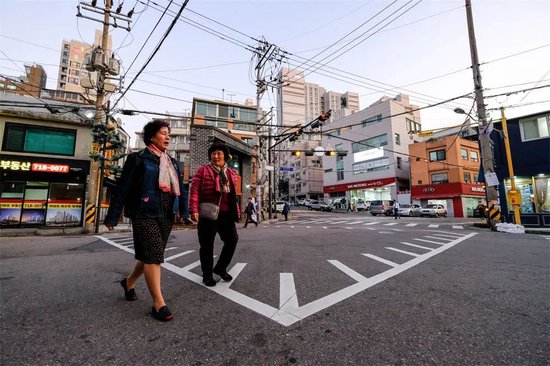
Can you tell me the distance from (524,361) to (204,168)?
128 inches

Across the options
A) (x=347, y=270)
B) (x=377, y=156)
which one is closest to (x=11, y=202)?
(x=347, y=270)

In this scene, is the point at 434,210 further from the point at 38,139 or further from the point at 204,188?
the point at 38,139

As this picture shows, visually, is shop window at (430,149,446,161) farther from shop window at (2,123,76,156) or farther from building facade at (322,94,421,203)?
shop window at (2,123,76,156)

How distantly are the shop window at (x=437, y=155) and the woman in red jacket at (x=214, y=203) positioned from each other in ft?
118

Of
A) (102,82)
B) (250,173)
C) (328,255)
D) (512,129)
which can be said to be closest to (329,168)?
(250,173)

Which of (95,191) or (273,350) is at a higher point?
(95,191)

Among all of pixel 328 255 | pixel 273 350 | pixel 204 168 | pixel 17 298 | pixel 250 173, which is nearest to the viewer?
pixel 273 350

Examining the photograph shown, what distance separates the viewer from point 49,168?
13.2m

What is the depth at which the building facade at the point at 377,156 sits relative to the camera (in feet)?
124

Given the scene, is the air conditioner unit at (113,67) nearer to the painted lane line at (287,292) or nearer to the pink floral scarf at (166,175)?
the pink floral scarf at (166,175)

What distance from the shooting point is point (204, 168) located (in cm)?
323

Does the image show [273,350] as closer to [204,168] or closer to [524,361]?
[524,361]

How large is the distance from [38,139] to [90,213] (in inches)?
244

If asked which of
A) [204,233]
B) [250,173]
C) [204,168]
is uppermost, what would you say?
[250,173]
